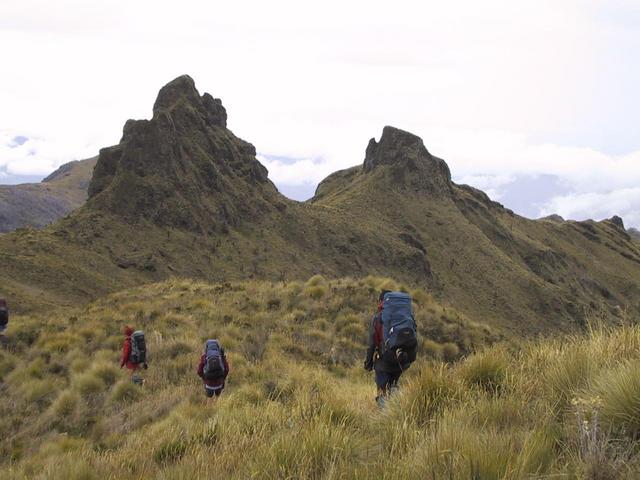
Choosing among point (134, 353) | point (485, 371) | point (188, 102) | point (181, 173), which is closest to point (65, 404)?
point (134, 353)

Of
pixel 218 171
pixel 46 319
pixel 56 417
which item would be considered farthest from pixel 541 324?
pixel 56 417

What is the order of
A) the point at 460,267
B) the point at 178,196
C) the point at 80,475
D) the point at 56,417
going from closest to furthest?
the point at 80,475 < the point at 56,417 < the point at 178,196 < the point at 460,267

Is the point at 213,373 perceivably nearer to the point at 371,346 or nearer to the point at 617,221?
the point at 371,346

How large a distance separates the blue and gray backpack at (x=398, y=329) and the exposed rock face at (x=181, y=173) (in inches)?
1948

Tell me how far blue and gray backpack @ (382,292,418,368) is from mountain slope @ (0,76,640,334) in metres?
28.0

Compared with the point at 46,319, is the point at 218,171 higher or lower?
higher

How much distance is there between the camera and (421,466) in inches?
152

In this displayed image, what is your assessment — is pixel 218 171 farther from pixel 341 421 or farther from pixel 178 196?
pixel 341 421

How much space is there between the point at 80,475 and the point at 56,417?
21.9 ft

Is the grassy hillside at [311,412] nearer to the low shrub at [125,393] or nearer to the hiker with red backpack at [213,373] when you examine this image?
the low shrub at [125,393]

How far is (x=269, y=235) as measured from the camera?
206ft

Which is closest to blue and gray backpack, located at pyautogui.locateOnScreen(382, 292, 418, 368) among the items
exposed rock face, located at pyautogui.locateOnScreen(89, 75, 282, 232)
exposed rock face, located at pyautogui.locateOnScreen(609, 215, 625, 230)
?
exposed rock face, located at pyautogui.locateOnScreen(89, 75, 282, 232)

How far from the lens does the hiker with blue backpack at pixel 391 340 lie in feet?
23.3

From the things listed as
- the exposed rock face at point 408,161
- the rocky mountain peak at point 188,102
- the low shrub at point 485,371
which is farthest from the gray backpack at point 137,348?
the exposed rock face at point 408,161
